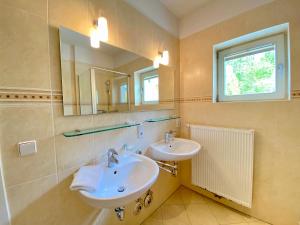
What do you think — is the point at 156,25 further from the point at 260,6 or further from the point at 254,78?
the point at 254,78

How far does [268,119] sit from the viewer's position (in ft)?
4.39

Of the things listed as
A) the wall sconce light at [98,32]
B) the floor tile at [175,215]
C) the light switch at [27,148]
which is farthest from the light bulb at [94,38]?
the floor tile at [175,215]

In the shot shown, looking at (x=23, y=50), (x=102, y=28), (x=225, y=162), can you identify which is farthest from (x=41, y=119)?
(x=225, y=162)

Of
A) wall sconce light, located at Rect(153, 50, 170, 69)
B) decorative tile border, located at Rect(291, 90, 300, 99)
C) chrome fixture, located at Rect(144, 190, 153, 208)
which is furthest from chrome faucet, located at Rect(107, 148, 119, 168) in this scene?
decorative tile border, located at Rect(291, 90, 300, 99)

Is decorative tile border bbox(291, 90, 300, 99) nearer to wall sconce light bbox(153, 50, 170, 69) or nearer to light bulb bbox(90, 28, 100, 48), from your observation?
wall sconce light bbox(153, 50, 170, 69)

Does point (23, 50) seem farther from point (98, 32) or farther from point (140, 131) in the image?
point (140, 131)

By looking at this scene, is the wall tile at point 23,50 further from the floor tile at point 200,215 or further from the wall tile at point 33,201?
the floor tile at point 200,215

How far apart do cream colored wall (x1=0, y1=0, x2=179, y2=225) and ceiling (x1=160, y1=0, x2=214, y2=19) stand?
0.86 m

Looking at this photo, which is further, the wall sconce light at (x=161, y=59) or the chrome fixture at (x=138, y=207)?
the wall sconce light at (x=161, y=59)

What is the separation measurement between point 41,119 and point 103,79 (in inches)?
20.4

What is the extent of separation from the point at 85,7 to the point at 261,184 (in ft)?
7.32

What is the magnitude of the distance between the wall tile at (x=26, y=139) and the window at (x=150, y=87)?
90 centimetres

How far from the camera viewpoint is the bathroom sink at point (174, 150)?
51.4 inches

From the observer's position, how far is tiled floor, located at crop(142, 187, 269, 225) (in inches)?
57.7
